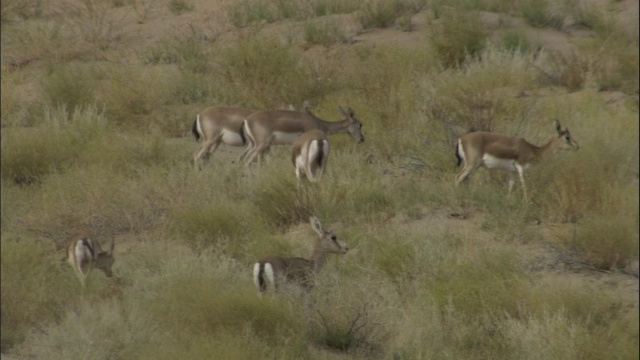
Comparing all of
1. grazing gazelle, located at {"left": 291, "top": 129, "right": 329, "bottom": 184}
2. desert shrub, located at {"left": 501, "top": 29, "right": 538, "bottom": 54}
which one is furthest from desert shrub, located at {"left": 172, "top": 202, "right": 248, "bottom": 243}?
desert shrub, located at {"left": 501, "top": 29, "right": 538, "bottom": 54}

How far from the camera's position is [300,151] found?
14445mm

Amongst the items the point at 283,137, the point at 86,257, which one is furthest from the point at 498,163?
the point at 86,257

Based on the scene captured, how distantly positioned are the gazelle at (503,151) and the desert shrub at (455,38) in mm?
5650

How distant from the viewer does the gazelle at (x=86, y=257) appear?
11820 millimetres

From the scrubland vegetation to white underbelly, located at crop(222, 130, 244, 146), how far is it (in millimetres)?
345

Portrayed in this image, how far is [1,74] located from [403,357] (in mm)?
13579

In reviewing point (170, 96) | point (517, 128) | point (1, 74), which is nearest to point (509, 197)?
point (517, 128)

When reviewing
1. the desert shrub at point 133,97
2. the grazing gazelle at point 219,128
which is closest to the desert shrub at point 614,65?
the grazing gazelle at point 219,128

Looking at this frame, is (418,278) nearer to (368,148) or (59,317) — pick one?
(59,317)

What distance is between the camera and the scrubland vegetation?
1027cm

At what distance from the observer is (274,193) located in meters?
14.0

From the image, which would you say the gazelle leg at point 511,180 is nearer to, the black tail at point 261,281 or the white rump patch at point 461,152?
the white rump patch at point 461,152

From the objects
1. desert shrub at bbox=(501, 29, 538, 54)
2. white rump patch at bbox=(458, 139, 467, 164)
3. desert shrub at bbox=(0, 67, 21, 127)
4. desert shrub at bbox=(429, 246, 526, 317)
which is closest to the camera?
desert shrub at bbox=(429, 246, 526, 317)

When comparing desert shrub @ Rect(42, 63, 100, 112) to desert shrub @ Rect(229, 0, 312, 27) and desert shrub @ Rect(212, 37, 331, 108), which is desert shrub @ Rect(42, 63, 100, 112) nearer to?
desert shrub @ Rect(212, 37, 331, 108)
